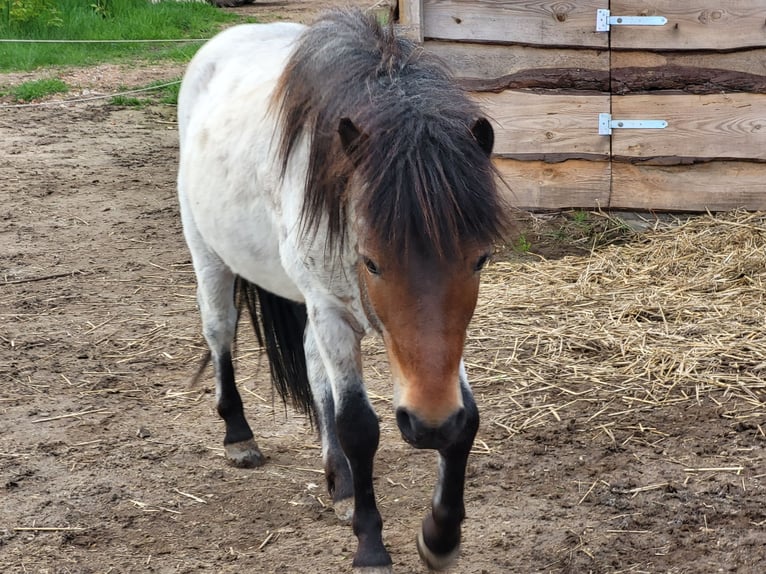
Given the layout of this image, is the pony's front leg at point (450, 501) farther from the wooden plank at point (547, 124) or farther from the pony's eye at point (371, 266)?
the wooden plank at point (547, 124)

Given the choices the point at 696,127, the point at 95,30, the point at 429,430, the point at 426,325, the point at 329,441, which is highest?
the point at 95,30

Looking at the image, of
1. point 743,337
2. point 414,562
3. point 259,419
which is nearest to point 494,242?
point 414,562

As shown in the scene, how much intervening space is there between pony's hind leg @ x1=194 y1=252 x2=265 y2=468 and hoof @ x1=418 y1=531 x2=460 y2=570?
40.8 inches

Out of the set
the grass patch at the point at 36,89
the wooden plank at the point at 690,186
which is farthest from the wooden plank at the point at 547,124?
the grass patch at the point at 36,89

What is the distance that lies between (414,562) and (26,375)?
2.28 meters

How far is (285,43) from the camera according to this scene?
12.2ft

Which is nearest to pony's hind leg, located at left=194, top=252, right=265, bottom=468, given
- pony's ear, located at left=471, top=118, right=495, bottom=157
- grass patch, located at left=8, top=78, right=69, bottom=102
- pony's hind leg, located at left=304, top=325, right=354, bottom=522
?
pony's hind leg, located at left=304, top=325, right=354, bottom=522

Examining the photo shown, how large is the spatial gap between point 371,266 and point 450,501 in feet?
2.52

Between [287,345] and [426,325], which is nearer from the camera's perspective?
[426,325]

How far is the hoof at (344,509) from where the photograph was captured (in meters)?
3.20

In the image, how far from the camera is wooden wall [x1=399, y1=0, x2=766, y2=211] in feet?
17.7

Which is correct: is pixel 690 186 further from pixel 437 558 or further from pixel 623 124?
pixel 437 558

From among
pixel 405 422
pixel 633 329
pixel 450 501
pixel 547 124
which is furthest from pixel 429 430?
pixel 547 124

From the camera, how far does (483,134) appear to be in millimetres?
2408
